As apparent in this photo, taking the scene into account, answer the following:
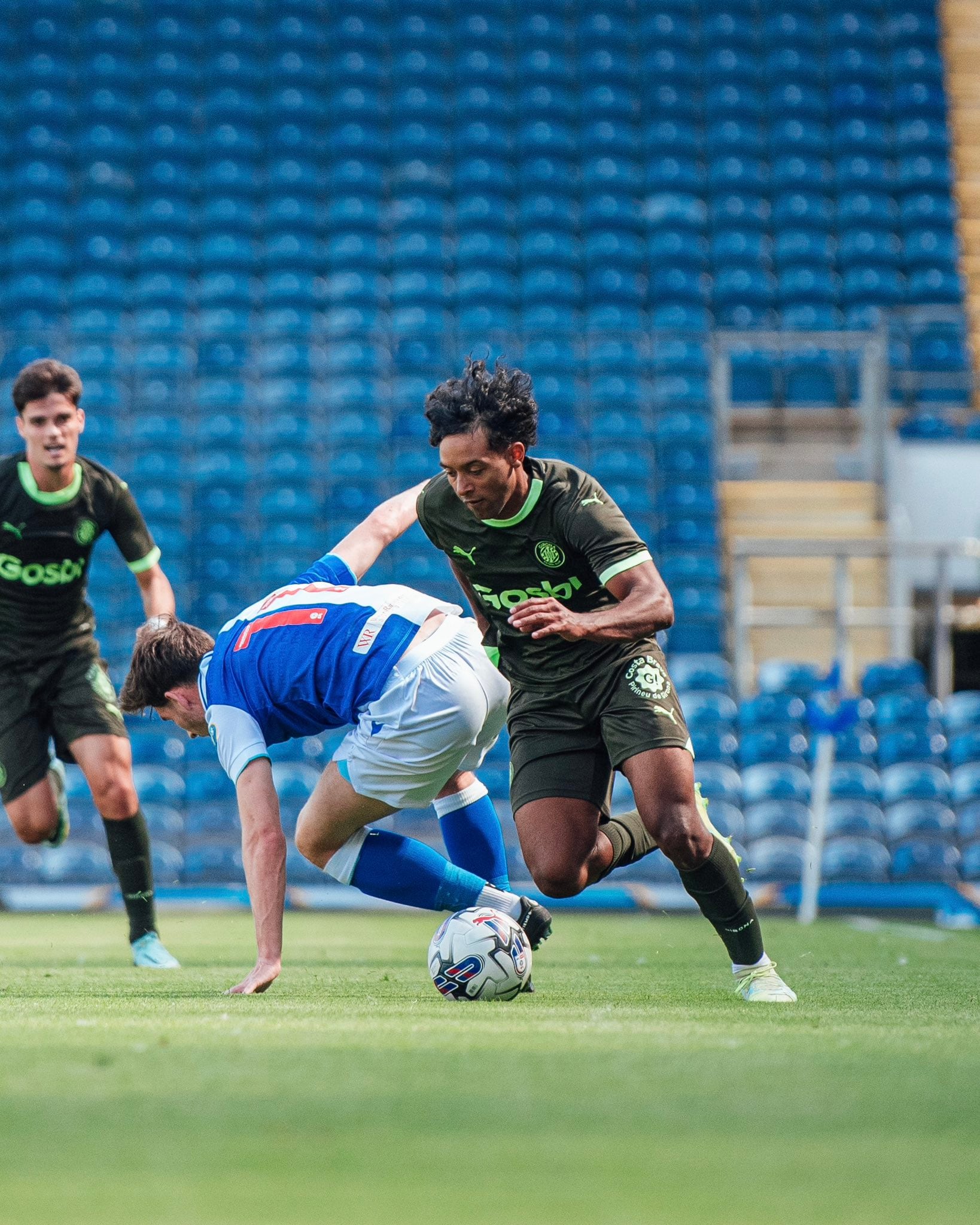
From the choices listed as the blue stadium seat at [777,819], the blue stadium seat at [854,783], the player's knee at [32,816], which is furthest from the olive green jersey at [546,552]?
the blue stadium seat at [854,783]

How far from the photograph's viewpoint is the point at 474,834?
5199 millimetres

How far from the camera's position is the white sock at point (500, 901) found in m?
4.84

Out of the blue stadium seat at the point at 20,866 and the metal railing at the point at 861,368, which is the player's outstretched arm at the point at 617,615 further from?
the metal railing at the point at 861,368

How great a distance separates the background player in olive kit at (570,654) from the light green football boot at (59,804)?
244cm

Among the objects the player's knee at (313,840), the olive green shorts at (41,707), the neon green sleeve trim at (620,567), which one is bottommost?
the player's knee at (313,840)

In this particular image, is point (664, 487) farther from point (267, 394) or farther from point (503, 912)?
point (503, 912)

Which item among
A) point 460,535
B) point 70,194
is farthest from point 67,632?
point 70,194

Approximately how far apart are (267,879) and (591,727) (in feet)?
3.73

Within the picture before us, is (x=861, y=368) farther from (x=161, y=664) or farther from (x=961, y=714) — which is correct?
(x=161, y=664)

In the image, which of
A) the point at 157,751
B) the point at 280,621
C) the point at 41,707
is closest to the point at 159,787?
the point at 157,751

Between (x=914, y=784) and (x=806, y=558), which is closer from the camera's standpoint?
(x=914, y=784)

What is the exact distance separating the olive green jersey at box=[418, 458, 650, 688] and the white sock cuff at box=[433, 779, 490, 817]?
59 centimetres

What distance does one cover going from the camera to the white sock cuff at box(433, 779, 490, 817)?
205 inches

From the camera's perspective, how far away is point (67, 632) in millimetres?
6215
